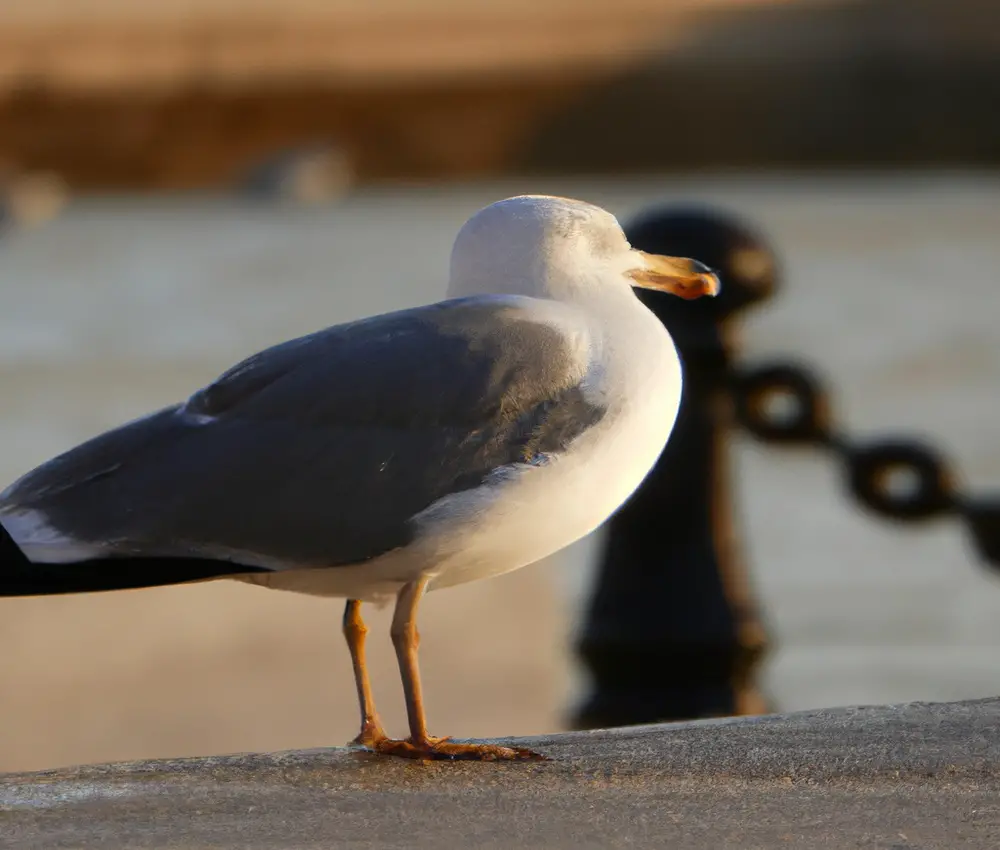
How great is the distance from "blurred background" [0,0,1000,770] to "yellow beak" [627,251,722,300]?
4.06 feet

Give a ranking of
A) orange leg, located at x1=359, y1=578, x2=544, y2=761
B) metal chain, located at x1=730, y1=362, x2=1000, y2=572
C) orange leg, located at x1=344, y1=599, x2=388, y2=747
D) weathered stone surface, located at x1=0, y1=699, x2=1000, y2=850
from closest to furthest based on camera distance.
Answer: weathered stone surface, located at x1=0, y1=699, x2=1000, y2=850, orange leg, located at x1=359, y1=578, x2=544, y2=761, orange leg, located at x1=344, y1=599, x2=388, y2=747, metal chain, located at x1=730, y1=362, x2=1000, y2=572

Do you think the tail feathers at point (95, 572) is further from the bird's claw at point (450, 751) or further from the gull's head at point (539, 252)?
the gull's head at point (539, 252)

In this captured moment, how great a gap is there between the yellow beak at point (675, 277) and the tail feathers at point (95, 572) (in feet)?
1.81

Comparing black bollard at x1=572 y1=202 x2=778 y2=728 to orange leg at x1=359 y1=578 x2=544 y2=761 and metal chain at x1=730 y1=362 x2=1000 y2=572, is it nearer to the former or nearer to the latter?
metal chain at x1=730 y1=362 x2=1000 y2=572

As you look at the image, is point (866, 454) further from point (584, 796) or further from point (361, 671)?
point (584, 796)

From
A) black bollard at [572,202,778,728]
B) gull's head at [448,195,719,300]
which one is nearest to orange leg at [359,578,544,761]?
gull's head at [448,195,719,300]

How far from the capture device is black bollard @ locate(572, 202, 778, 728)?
10.9ft

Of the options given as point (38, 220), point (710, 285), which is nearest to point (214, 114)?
point (38, 220)

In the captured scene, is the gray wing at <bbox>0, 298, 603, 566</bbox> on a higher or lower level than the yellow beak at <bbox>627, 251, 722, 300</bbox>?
lower

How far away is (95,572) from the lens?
1.84m

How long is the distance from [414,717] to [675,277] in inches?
21.7

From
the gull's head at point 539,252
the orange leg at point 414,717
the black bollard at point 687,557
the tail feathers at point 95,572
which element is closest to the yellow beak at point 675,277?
the gull's head at point 539,252

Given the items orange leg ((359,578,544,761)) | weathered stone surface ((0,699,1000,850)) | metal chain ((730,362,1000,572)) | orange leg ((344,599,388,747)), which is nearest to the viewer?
weathered stone surface ((0,699,1000,850))

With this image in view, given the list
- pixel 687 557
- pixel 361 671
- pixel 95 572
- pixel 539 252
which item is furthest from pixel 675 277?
pixel 687 557
